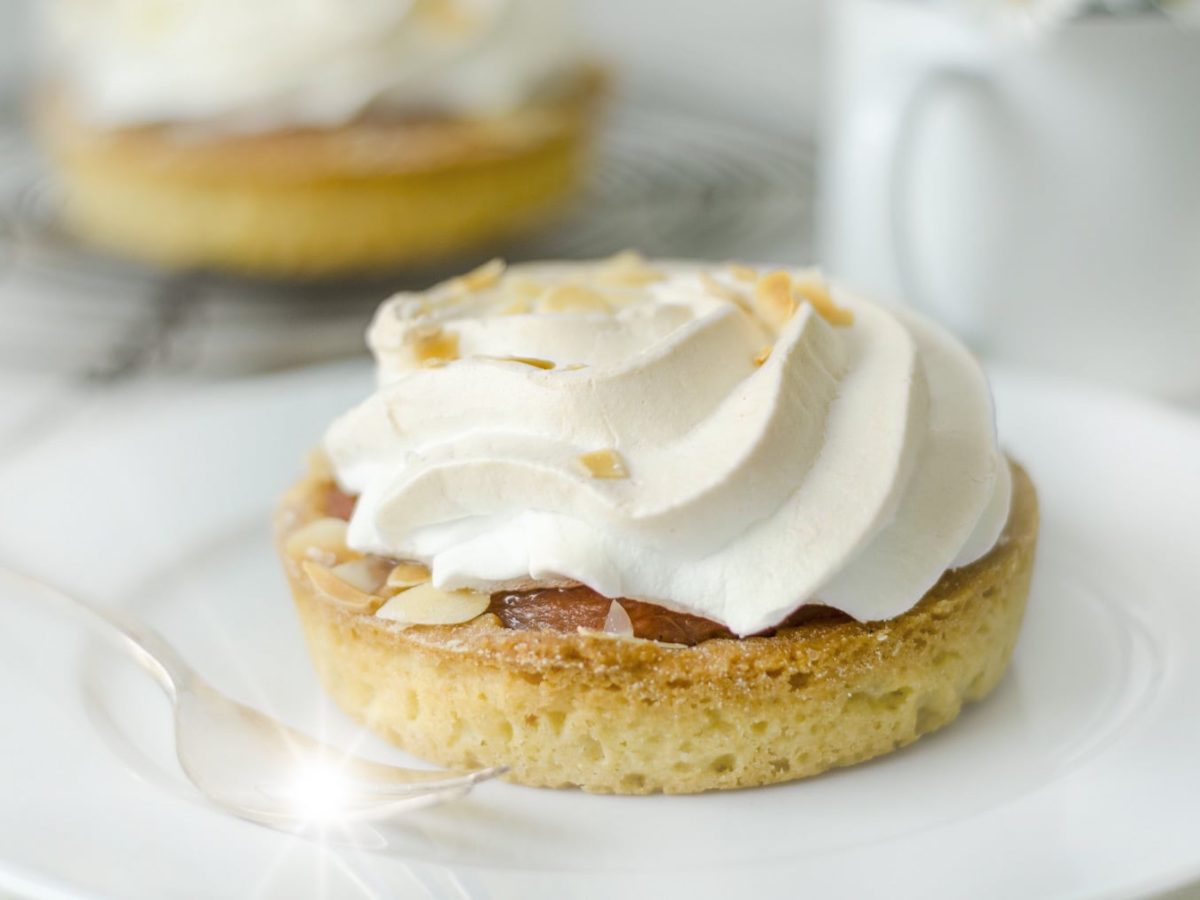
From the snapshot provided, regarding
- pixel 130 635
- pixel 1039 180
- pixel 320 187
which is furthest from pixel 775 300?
pixel 320 187

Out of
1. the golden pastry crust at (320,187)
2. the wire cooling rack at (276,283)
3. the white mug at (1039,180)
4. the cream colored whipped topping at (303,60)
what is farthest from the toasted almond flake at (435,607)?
the cream colored whipped topping at (303,60)

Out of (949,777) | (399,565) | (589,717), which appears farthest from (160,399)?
(949,777)

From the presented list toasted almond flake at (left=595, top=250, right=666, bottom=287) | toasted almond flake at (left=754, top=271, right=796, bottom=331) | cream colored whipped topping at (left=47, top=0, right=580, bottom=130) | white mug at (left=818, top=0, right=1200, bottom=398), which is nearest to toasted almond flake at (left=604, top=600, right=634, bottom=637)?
toasted almond flake at (left=754, top=271, right=796, bottom=331)

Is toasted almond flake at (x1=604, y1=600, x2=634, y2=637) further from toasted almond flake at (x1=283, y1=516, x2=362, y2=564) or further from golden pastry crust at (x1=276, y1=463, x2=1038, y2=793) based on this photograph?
toasted almond flake at (x1=283, y1=516, x2=362, y2=564)

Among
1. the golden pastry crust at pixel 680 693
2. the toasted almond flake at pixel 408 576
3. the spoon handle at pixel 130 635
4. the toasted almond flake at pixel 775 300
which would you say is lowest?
the spoon handle at pixel 130 635

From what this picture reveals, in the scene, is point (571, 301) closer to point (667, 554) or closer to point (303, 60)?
point (667, 554)

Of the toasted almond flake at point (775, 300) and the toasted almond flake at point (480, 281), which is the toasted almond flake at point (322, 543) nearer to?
the toasted almond flake at point (480, 281)
